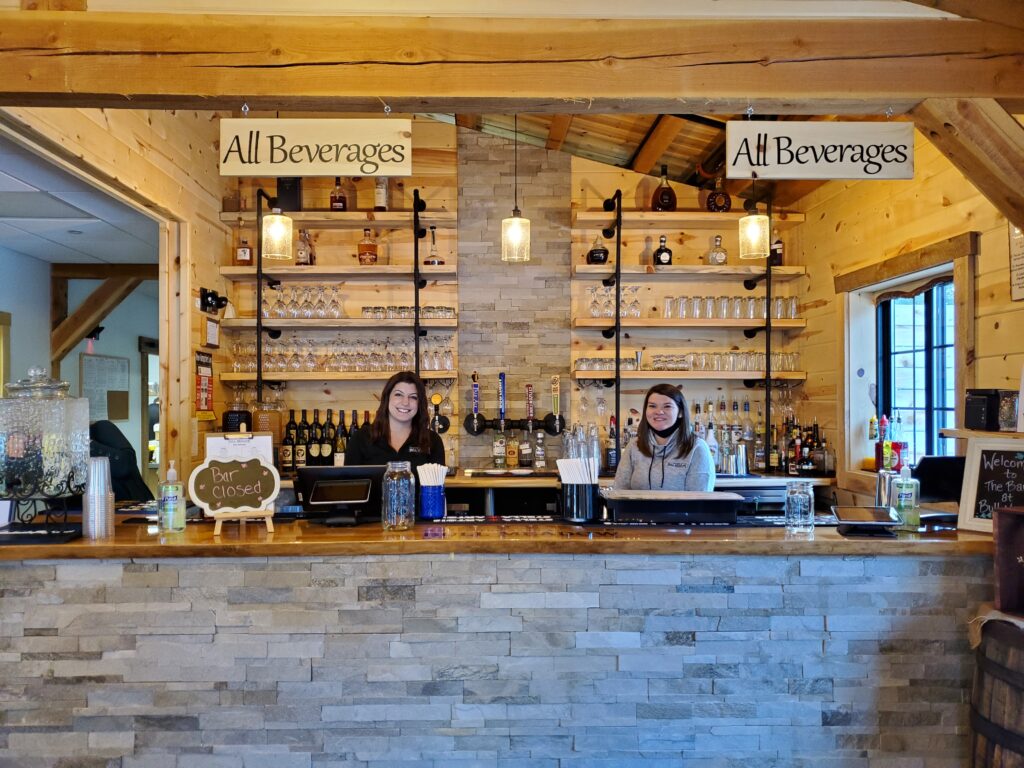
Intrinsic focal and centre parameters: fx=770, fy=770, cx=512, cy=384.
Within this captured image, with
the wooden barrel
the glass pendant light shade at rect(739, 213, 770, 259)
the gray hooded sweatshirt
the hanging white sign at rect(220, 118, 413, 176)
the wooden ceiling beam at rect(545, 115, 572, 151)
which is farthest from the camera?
the wooden ceiling beam at rect(545, 115, 572, 151)

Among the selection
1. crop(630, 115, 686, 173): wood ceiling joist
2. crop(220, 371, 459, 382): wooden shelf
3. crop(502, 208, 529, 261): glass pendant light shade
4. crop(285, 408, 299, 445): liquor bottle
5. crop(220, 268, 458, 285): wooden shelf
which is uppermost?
crop(630, 115, 686, 173): wood ceiling joist

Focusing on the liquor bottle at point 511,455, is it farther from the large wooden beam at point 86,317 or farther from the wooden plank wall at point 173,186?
the large wooden beam at point 86,317

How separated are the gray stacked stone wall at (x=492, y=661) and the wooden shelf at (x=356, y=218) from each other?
10.1ft

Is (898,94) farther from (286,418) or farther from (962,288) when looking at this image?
(286,418)

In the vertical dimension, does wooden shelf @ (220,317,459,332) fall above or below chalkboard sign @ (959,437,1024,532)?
above

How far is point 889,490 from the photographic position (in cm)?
282

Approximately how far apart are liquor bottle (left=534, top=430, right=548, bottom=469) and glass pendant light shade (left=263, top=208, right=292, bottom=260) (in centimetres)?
208

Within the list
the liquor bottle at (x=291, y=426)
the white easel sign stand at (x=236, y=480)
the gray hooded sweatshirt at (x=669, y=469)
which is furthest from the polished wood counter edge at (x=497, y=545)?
the liquor bottle at (x=291, y=426)

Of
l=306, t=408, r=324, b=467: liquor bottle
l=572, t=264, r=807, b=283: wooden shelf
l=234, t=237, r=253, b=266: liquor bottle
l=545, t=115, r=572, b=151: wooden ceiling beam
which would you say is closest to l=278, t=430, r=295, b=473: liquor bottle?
l=306, t=408, r=324, b=467: liquor bottle

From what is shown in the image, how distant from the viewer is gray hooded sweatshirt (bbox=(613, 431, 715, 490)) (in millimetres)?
3529

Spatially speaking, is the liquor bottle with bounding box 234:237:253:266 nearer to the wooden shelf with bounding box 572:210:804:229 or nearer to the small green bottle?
the wooden shelf with bounding box 572:210:804:229

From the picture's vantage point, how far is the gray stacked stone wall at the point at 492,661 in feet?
7.88

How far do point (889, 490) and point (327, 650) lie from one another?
80.8 inches

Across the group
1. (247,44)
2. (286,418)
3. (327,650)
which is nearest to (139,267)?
(286,418)
